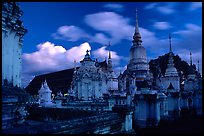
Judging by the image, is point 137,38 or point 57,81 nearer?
point 137,38

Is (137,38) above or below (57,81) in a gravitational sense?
above

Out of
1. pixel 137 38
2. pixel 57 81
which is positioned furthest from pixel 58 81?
pixel 137 38

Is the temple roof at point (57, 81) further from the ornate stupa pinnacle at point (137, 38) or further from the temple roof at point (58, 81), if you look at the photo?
the ornate stupa pinnacle at point (137, 38)

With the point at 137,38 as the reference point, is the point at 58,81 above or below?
below

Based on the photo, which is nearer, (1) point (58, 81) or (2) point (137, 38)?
(2) point (137, 38)

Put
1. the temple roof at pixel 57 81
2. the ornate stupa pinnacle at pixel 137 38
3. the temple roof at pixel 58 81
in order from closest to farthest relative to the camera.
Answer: the ornate stupa pinnacle at pixel 137 38 < the temple roof at pixel 58 81 < the temple roof at pixel 57 81

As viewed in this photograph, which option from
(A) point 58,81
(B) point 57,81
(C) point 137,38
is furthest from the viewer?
(B) point 57,81

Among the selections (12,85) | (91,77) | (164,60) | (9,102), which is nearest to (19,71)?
(12,85)

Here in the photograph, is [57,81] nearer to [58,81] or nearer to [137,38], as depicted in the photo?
[58,81]

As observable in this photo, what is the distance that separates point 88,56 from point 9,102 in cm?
2745

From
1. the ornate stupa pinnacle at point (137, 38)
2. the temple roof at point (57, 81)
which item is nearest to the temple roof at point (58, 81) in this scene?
the temple roof at point (57, 81)

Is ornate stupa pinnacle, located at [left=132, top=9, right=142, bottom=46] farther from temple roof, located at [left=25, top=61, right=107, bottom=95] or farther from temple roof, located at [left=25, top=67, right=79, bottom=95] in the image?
temple roof, located at [left=25, top=67, right=79, bottom=95]

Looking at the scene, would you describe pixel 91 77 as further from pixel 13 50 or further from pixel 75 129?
pixel 75 129

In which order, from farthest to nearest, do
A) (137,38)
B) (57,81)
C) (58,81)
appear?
(57,81) → (58,81) → (137,38)
